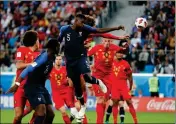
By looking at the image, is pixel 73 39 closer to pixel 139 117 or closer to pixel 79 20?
pixel 79 20

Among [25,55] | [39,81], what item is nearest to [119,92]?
[25,55]

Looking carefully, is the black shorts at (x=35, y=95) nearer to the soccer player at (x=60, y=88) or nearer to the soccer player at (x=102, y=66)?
the soccer player at (x=60, y=88)

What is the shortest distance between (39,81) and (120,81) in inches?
260

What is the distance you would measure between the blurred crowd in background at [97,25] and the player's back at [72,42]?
40.2 feet

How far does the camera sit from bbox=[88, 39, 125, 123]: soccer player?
18.7 metres

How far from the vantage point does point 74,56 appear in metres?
15.6

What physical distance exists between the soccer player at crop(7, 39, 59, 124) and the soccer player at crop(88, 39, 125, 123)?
14.5ft

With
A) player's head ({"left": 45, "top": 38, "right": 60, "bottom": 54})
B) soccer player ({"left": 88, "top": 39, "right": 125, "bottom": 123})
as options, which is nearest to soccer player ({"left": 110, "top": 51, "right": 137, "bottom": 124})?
soccer player ({"left": 88, "top": 39, "right": 125, "bottom": 123})

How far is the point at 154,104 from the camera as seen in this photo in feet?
95.9

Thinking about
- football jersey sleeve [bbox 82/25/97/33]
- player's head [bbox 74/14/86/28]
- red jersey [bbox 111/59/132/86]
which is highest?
player's head [bbox 74/14/86/28]

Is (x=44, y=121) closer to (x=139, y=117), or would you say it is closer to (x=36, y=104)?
(x=36, y=104)

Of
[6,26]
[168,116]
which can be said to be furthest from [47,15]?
[168,116]

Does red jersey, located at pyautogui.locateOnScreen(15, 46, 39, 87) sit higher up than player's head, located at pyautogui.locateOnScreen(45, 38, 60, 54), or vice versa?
player's head, located at pyautogui.locateOnScreen(45, 38, 60, 54)

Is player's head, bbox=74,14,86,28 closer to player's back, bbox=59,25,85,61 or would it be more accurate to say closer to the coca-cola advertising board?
player's back, bbox=59,25,85,61
